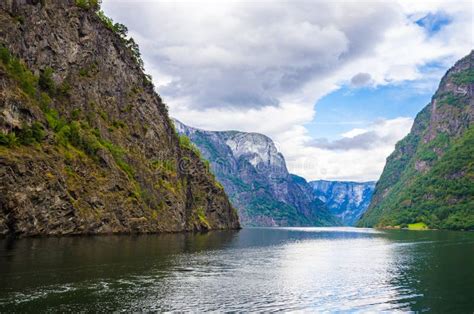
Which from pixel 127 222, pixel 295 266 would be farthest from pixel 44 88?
pixel 295 266

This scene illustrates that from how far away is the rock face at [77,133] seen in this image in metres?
105

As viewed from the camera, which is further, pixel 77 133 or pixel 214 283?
pixel 77 133

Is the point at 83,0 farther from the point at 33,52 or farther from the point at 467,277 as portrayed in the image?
the point at 467,277

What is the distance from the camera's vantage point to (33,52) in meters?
141

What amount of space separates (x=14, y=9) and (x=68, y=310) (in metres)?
127

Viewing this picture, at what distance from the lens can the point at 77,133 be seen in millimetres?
136375

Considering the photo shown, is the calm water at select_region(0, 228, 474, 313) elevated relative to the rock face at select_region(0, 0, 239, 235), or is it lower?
lower

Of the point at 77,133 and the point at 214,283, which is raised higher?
the point at 77,133

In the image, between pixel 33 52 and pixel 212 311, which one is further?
pixel 33 52

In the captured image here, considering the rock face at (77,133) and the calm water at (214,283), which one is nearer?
the calm water at (214,283)

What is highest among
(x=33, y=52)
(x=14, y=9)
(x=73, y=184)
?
(x=14, y=9)

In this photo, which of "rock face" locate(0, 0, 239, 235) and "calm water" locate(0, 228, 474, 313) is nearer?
"calm water" locate(0, 228, 474, 313)

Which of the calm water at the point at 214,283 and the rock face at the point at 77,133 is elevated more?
the rock face at the point at 77,133

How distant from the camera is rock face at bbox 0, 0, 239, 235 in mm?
105000
